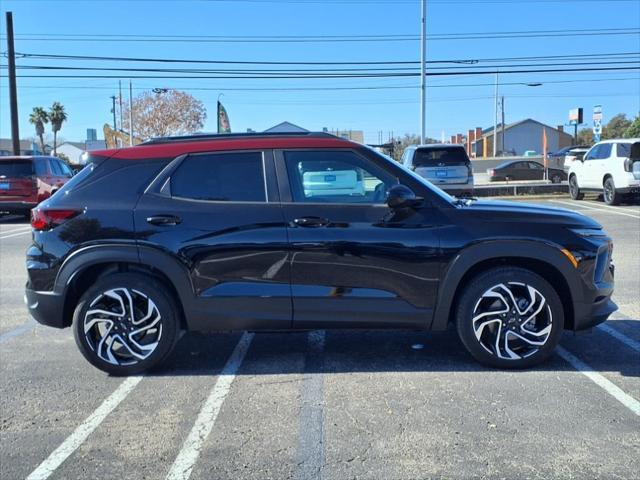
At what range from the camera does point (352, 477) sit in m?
3.22

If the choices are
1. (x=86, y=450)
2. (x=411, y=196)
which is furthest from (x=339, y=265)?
(x=86, y=450)

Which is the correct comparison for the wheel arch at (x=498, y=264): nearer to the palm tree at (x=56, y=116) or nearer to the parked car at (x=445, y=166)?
the parked car at (x=445, y=166)

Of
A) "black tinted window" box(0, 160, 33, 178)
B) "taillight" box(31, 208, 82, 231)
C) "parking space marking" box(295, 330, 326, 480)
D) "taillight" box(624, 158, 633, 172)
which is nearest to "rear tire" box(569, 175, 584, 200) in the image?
"taillight" box(624, 158, 633, 172)

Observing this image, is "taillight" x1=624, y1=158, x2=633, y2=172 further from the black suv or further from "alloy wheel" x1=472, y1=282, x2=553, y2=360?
"alloy wheel" x1=472, y1=282, x2=553, y2=360

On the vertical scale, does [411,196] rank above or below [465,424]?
above

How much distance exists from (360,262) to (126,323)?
187cm

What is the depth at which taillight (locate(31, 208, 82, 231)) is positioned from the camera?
4.65 meters

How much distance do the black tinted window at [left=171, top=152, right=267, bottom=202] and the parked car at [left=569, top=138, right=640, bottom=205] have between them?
14.9 m

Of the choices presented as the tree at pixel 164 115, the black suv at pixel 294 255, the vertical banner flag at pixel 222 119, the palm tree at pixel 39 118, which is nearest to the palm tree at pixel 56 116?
the palm tree at pixel 39 118

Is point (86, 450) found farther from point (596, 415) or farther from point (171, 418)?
point (596, 415)

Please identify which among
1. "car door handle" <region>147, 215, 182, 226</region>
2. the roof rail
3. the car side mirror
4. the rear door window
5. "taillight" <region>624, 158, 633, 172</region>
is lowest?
"car door handle" <region>147, 215, 182, 226</region>

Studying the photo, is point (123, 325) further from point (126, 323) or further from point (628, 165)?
point (628, 165)

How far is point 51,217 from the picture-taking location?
4.67m

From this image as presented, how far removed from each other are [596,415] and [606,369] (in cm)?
92
